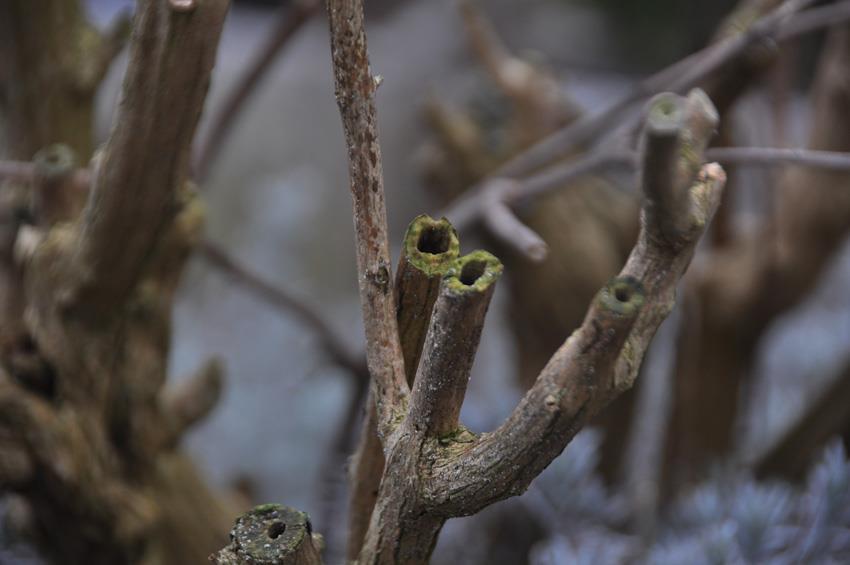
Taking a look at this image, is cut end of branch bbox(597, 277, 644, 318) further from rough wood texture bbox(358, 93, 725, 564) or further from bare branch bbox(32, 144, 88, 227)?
bare branch bbox(32, 144, 88, 227)

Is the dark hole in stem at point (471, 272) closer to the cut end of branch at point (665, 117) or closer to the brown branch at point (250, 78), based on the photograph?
the cut end of branch at point (665, 117)

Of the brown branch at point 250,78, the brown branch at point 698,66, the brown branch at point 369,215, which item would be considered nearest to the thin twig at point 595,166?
the brown branch at point 698,66

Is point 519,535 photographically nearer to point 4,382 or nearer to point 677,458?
point 677,458

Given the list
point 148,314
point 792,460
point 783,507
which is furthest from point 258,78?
point 792,460

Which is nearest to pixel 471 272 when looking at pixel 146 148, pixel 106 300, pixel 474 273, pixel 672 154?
pixel 474 273

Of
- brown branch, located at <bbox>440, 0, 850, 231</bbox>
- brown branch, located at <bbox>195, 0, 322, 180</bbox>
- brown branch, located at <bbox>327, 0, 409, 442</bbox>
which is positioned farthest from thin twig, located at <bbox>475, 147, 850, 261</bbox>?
brown branch, located at <bbox>195, 0, 322, 180</bbox>

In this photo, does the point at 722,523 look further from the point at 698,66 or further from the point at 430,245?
the point at 430,245
